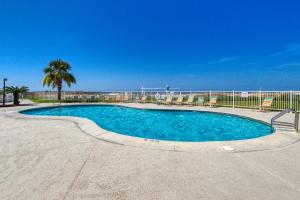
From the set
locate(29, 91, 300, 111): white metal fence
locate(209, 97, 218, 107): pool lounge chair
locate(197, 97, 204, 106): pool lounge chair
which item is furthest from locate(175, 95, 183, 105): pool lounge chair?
locate(209, 97, 218, 107): pool lounge chair

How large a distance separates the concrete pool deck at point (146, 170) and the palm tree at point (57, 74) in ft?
52.5

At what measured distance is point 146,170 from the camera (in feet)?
8.06

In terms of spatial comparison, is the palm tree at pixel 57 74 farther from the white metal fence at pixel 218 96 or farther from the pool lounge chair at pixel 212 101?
the pool lounge chair at pixel 212 101

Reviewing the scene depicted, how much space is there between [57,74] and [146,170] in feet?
61.5

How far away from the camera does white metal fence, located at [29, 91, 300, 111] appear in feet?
29.7

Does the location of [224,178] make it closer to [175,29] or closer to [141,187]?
[141,187]

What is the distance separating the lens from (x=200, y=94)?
13.0m

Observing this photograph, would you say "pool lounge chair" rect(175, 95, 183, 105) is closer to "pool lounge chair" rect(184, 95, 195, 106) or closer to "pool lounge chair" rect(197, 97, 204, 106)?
"pool lounge chair" rect(184, 95, 195, 106)

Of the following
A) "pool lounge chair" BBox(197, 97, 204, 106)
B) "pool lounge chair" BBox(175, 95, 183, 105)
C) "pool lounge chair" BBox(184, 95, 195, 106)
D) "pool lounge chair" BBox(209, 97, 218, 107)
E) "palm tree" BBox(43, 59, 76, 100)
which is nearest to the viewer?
"pool lounge chair" BBox(209, 97, 218, 107)

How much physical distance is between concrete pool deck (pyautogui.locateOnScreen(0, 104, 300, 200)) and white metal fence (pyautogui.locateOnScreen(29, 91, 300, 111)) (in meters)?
6.51

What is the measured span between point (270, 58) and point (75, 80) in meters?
38.3

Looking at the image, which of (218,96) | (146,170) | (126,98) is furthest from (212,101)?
(146,170)

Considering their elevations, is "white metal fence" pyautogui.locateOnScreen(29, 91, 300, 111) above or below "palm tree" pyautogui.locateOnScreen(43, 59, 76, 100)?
below

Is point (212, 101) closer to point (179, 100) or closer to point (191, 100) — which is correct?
point (191, 100)
